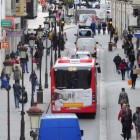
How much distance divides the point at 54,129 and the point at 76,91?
982 centimetres

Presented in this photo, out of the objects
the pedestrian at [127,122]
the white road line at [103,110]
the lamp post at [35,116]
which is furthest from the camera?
the white road line at [103,110]

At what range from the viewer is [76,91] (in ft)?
106

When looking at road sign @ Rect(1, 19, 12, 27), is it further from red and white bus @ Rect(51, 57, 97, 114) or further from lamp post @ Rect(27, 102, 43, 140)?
lamp post @ Rect(27, 102, 43, 140)

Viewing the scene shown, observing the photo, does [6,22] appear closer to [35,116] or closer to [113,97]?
[113,97]

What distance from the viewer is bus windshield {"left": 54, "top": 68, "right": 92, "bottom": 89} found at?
32.2 meters

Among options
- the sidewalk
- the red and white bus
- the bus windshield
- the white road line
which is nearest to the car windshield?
the sidewalk

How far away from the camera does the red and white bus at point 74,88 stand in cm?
3225

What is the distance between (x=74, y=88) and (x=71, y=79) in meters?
0.43

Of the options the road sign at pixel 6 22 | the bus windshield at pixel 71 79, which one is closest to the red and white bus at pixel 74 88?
the bus windshield at pixel 71 79

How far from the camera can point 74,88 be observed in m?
32.3

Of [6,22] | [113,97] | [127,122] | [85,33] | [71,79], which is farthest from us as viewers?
[85,33]

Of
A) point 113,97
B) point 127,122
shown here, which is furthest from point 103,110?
point 127,122

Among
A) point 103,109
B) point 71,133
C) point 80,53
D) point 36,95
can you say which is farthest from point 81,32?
point 71,133

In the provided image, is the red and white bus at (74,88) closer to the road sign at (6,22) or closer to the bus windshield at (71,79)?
the bus windshield at (71,79)
